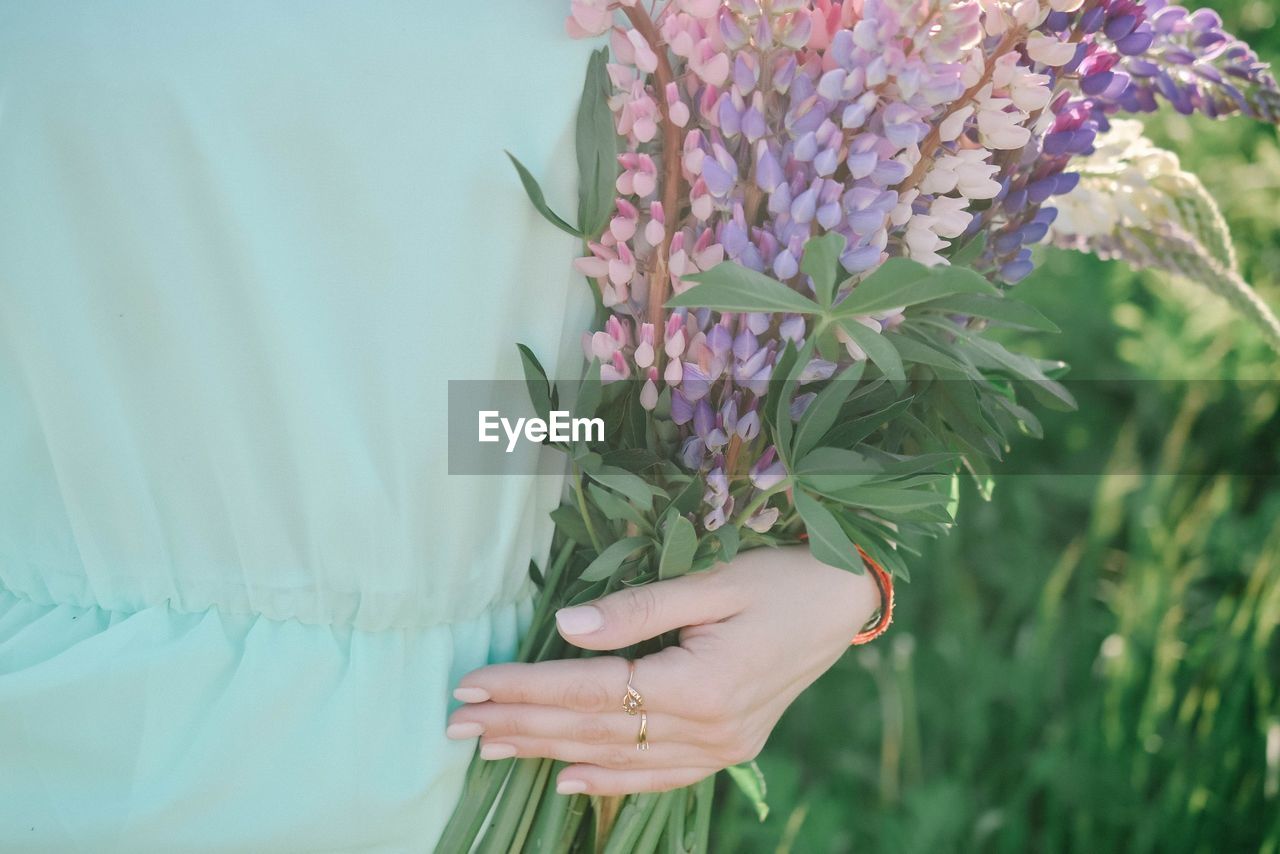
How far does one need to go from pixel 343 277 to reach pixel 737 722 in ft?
1.57

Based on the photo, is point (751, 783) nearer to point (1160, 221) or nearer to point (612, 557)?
point (612, 557)

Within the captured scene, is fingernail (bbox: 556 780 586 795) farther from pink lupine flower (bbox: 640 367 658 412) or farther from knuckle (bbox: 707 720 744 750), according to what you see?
pink lupine flower (bbox: 640 367 658 412)

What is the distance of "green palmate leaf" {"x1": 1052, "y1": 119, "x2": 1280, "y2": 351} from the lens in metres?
0.94

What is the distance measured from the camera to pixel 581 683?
32.3 inches

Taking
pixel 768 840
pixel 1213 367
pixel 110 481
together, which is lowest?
pixel 768 840

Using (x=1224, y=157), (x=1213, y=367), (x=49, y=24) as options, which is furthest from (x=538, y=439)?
(x=1224, y=157)

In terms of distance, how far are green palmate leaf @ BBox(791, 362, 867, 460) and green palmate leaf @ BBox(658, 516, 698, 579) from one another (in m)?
0.09

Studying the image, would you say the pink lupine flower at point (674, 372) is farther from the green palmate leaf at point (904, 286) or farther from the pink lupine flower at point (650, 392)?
the green palmate leaf at point (904, 286)

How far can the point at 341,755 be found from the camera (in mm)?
793

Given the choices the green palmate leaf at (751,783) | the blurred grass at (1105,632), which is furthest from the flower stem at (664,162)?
the blurred grass at (1105,632)

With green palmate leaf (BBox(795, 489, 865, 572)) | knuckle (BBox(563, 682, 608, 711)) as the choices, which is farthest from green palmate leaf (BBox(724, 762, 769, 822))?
green palmate leaf (BBox(795, 489, 865, 572))

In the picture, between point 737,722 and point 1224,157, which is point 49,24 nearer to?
point 737,722

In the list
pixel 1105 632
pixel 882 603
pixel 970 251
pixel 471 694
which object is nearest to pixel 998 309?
pixel 970 251

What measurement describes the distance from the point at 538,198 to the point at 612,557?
27cm
